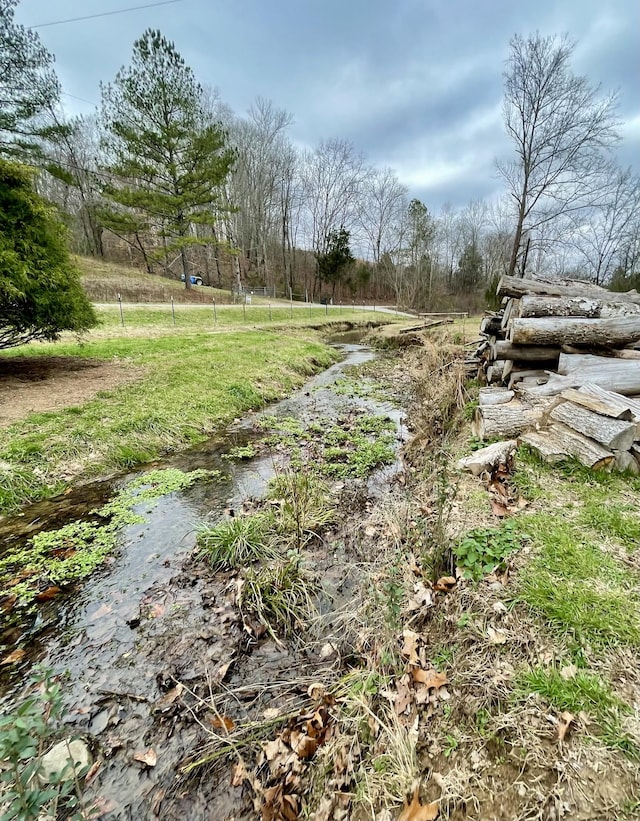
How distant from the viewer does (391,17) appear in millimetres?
11055

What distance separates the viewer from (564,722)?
154cm

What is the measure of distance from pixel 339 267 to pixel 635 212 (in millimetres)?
24453

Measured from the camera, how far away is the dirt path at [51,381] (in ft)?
19.3

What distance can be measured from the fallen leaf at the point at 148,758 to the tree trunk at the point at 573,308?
233 inches

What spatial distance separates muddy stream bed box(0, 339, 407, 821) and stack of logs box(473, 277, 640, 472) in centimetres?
219

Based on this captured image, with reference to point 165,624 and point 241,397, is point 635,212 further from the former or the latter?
point 165,624

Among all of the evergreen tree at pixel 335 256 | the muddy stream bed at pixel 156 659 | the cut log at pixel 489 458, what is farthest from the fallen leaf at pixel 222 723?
the evergreen tree at pixel 335 256

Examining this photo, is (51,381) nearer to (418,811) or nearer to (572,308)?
(418,811)

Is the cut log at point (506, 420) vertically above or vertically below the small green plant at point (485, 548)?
above

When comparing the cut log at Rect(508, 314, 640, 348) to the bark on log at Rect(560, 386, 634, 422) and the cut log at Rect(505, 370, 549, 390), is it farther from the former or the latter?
the bark on log at Rect(560, 386, 634, 422)

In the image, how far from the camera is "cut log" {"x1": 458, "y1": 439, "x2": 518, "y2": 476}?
3.63 meters

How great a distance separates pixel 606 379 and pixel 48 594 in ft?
20.0

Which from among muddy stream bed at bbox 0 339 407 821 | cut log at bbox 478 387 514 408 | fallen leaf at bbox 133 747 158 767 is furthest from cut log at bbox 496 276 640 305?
fallen leaf at bbox 133 747 158 767

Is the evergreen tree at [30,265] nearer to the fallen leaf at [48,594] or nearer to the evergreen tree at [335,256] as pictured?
the fallen leaf at [48,594]
